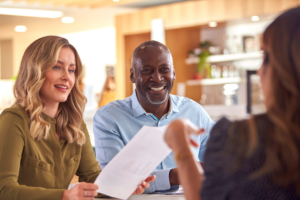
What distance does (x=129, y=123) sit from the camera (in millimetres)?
1580

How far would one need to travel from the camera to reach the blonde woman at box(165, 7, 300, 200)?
655mm

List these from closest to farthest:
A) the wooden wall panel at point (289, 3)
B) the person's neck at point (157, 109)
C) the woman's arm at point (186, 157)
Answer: the woman's arm at point (186, 157), the person's neck at point (157, 109), the wooden wall panel at point (289, 3)

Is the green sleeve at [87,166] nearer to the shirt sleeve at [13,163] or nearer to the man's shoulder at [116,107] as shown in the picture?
the man's shoulder at [116,107]

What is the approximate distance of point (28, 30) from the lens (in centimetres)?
833

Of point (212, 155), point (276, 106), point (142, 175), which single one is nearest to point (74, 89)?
point (142, 175)

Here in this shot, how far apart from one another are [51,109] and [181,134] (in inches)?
29.5

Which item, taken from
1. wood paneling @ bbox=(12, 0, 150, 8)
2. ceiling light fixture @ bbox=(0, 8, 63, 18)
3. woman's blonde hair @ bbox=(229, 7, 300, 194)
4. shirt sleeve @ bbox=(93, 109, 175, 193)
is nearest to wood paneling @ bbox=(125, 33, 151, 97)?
wood paneling @ bbox=(12, 0, 150, 8)

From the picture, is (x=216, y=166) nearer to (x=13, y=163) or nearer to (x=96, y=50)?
(x=13, y=163)

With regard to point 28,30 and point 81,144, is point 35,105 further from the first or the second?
point 28,30

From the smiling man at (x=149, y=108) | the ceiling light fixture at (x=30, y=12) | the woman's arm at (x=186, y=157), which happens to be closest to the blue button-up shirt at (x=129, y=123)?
the smiling man at (x=149, y=108)

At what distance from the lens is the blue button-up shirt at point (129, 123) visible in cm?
145

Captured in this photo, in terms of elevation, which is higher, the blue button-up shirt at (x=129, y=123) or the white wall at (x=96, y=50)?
the white wall at (x=96, y=50)

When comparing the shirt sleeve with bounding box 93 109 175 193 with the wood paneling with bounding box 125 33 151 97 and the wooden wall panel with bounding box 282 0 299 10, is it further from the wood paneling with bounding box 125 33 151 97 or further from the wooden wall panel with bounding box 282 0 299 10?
the wood paneling with bounding box 125 33 151 97

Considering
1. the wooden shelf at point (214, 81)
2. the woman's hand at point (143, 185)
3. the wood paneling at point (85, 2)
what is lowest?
the woman's hand at point (143, 185)
